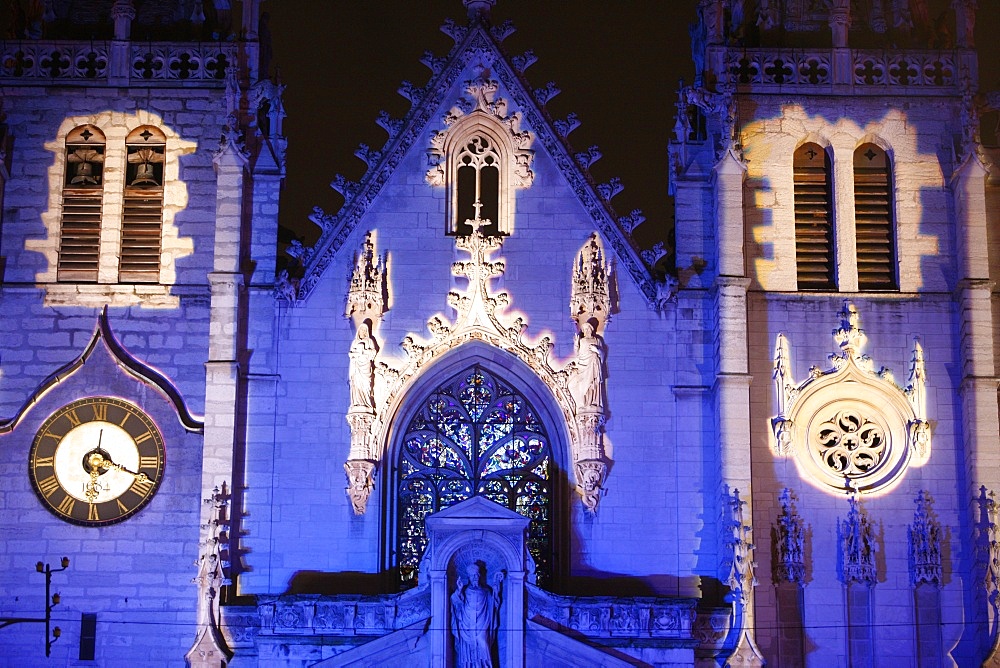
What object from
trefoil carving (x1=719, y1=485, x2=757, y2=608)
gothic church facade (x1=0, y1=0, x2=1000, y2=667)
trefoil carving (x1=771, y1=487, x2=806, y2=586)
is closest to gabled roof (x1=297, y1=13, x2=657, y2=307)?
gothic church facade (x1=0, y1=0, x2=1000, y2=667)

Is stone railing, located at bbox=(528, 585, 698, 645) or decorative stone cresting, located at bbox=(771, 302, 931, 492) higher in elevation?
decorative stone cresting, located at bbox=(771, 302, 931, 492)

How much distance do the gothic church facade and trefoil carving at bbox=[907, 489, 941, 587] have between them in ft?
0.16

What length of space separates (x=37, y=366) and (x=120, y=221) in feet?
9.20

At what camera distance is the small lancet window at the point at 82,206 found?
31.3 meters

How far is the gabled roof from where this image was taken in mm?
30891

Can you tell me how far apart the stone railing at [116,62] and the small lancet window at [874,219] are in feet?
34.2

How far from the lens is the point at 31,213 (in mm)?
31453

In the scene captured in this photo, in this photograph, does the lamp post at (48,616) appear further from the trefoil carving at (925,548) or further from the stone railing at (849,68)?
the stone railing at (849,68)

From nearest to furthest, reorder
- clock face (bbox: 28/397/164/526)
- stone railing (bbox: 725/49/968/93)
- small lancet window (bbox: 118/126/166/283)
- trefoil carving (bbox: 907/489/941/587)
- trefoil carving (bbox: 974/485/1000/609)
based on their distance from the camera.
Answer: trefoil carving (bbox: 974/485/1000/609)
trefoil carving (bbox: 907/489/941/587)
clock face (bbox: 28/397/164/526)
small lancet window (bbox: 118/126/166/283)
stone railing (bbox: 725/49/968/93)

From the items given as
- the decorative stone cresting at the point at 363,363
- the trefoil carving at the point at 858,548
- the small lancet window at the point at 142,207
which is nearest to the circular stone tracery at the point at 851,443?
the trefoil carving at the point at 858,548

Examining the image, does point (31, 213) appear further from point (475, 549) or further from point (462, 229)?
point (475, 549)

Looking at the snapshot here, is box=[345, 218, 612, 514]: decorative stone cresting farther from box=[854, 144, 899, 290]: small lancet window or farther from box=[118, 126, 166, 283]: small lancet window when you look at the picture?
box=[854, 144, 899, 290]: small lancet window

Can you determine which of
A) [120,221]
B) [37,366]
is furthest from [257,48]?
[37,366]

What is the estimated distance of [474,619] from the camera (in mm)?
27281
